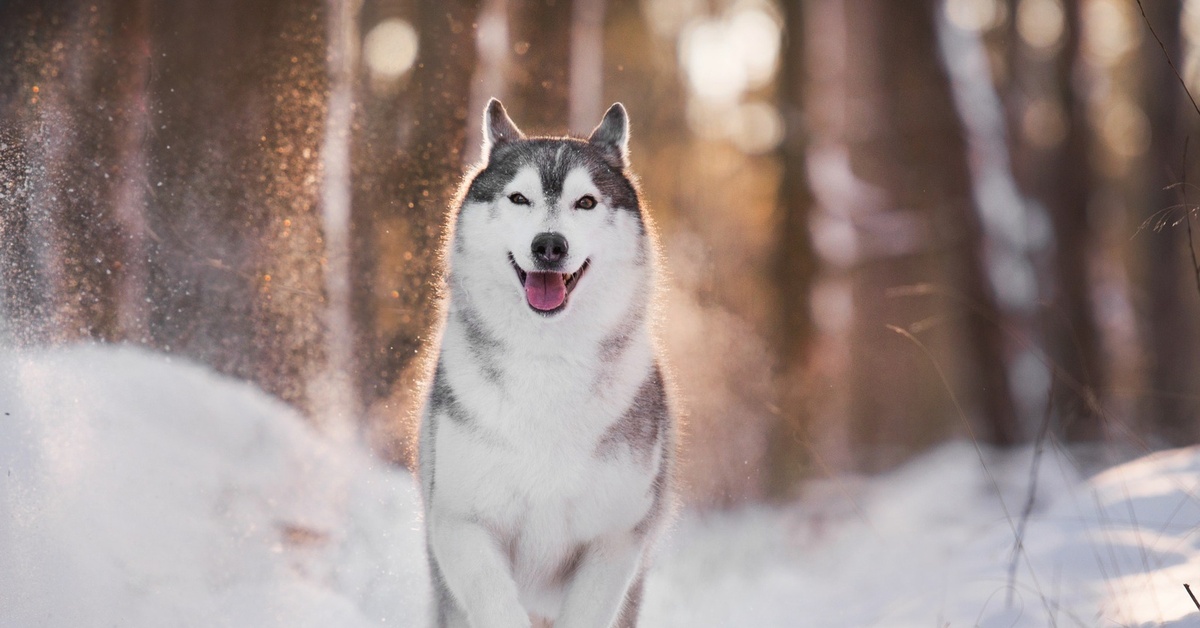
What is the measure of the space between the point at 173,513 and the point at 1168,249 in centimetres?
916

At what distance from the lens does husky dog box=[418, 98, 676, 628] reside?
8.86 feet

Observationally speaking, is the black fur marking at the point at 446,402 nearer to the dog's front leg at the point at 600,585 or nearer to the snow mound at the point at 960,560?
the dog's front leg at the point at 600,585

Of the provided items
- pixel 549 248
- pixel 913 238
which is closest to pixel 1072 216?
pixel 913 238

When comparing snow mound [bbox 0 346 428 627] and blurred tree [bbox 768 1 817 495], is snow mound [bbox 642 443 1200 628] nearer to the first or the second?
snow mound [bbox 0 346 428 627]

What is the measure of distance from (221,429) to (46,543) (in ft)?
5.76

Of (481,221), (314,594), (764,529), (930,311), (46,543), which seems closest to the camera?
(481,221)

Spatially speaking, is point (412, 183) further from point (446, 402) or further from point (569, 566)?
point (569, 566)

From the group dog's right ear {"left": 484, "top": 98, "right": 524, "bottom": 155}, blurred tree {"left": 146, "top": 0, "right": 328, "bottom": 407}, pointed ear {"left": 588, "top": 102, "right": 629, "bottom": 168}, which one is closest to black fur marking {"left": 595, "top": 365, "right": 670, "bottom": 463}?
pointed ear {"left": 588, "top": 102, "right": 629, "bottom": 168}

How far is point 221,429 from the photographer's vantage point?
5418mm

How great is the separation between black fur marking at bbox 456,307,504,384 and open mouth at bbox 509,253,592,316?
0.23 meters

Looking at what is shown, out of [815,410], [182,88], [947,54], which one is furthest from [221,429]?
[947,54]

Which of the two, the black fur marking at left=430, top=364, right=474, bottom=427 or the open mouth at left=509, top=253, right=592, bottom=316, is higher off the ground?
the open mouth at left=509, top=253, right=592, bottom=316

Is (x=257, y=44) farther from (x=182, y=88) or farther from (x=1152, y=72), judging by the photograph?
(x=1152, y=72)

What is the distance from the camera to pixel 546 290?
271 centimetres
